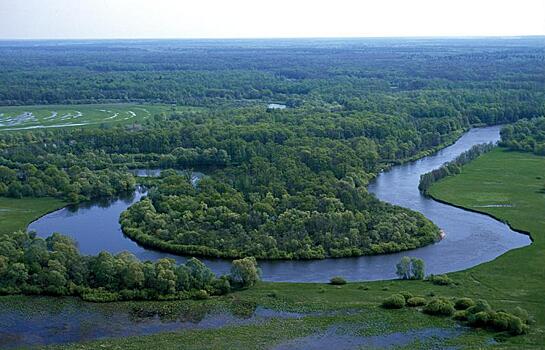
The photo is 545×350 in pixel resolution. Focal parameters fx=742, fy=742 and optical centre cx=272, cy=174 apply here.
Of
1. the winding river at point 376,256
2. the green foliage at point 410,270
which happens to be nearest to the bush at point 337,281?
the winding river at point 376,256

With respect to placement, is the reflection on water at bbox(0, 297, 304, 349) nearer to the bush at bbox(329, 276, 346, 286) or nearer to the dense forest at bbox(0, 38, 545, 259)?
the bush at bbox(329, 276, 346, 286)

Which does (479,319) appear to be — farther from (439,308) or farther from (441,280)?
(441,280)

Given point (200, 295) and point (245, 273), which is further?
point (245, 273)

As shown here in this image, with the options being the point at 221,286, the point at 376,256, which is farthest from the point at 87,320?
the point at 376,256

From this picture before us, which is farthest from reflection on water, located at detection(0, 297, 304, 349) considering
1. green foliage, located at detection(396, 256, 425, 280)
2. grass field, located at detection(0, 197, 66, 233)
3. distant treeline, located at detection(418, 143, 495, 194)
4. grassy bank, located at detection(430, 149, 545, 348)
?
distant treeline, located at detection(418, 143, 495, 194)

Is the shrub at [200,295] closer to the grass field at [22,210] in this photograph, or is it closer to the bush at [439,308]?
the bush at [439,308]

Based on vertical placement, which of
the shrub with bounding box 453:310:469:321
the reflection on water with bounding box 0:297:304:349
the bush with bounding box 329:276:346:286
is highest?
the shrub with bounding box 453:310:469:321
